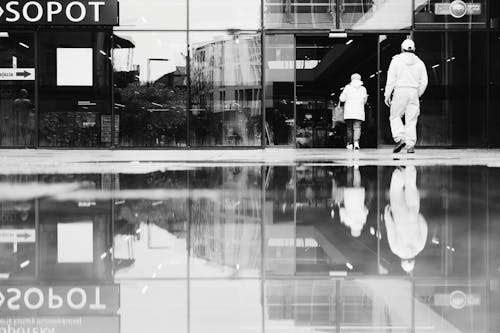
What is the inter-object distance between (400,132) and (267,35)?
5960 millimetres

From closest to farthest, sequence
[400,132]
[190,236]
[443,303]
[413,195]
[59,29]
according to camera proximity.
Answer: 1. [443,303]
2. [190,236]
3. [413,195]
4. [400,132]
5. [59,29]

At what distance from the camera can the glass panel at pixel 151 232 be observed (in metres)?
3.17

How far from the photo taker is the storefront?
19812 millimetres

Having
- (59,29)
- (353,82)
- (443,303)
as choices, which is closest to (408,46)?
(353,82)

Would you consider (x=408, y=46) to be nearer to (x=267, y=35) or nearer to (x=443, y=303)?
(x=267, y=35)

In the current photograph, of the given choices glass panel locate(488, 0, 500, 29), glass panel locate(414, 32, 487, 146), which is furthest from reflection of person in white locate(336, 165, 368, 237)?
glass panel locate(488, 0, 500, 29)

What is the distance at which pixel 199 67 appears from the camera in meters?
20.0

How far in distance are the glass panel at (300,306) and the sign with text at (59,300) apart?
514 millimetres

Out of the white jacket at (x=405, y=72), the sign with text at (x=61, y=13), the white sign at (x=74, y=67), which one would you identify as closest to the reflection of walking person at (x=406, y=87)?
the white jacket at (x=405, y=72)

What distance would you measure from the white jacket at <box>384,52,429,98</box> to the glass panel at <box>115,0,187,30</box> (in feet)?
21.6

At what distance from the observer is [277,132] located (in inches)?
803

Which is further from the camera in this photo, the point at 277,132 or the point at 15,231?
the point at 277,132

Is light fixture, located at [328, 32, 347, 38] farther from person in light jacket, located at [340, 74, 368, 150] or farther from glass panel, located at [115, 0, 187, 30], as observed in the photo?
glass panel, located at [115, 0, 187, 30]

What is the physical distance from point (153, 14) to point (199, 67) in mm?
1772
